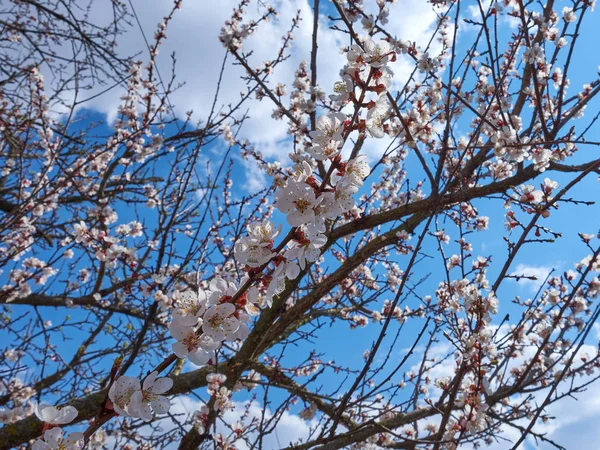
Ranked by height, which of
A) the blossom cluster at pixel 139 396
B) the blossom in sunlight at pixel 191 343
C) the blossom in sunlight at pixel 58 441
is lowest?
the blossom in sunlight at pixel 58 441

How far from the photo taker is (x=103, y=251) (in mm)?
3990

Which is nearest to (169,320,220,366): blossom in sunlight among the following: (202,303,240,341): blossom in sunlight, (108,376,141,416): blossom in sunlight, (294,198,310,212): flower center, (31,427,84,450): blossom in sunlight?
(202,303,240,341): blossom in sunlight

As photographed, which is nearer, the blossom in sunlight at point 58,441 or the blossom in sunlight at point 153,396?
the blossom in sunlight at point 58,441

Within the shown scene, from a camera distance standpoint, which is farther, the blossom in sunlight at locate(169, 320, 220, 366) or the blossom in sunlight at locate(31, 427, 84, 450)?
the blossom in sunlight at locate(169, 320, 220, 366)

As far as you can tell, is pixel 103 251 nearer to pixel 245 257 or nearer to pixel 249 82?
pixel 249 82

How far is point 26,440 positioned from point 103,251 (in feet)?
5.38

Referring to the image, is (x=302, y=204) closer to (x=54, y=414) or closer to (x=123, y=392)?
(x=123, y=392)

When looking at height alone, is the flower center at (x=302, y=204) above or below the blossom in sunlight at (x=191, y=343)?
above

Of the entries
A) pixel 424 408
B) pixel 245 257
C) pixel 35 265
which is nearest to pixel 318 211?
pixel 245 257

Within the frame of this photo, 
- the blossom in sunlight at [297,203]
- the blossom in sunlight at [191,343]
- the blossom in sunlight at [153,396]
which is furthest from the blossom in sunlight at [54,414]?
the blossom in sunlight at [297,203]

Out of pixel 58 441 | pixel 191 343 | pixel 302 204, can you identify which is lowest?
pixel 58 441

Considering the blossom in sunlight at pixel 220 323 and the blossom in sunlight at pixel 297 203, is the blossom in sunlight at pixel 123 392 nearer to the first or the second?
the blossom in sunlight at pixel 220 323

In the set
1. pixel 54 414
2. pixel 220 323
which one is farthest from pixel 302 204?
pixel 54 414

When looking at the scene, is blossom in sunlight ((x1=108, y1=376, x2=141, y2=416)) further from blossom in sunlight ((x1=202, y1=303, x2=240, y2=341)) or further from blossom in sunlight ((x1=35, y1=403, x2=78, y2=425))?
blossom in sunlight ((x1=202, y1=303, x2=240, y2=341))
